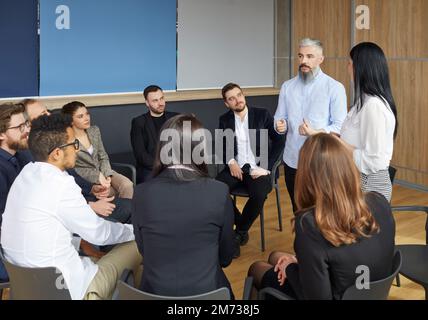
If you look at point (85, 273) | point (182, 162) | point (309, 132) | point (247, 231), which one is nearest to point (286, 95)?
point (309, 132)

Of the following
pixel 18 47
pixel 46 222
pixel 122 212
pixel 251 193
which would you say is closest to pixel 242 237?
pixel 251 193

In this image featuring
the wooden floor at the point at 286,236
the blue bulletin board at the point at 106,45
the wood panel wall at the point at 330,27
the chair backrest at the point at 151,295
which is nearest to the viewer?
the chair backrest at the point at 151,295

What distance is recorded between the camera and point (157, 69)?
6.37 m

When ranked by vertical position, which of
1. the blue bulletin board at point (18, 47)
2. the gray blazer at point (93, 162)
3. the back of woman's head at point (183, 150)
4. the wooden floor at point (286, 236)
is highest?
the blue bulletin board at point (18, 47)

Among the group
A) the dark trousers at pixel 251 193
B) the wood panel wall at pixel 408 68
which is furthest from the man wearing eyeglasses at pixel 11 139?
the wood panel wall at pixel 408 68

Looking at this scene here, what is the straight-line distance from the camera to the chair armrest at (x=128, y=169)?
4785mm

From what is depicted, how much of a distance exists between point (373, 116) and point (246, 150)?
5.80 ft

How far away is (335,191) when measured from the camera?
7.18 feet

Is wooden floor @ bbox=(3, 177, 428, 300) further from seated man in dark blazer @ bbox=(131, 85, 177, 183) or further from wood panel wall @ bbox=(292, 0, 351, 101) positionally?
wood panel wall @ bbox=(292, 0, 351, 101)

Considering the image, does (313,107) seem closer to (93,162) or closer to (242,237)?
(242,237)

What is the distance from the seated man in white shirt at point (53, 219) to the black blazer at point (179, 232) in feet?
0.97

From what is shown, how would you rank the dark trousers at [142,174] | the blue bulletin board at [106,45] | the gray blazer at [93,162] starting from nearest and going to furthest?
the gray blazer at [93,162] < the dark trousers at [142,174] < the blue bulletin board at [106,45]

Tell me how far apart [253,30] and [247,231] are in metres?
3.31

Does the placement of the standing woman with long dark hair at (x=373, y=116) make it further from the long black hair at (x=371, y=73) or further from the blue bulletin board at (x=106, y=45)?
the blue bulletin board at (x=106, y=45)
